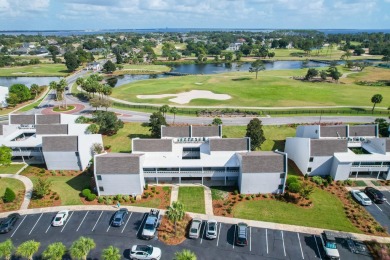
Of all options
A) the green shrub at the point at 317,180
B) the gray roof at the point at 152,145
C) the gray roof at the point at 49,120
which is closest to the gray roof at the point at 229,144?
the gray roof at the point at 152,145

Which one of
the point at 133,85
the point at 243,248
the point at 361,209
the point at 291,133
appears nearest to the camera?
the point at 243,248

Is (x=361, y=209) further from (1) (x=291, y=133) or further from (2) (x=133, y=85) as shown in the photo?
(2) (x=133, y=85)

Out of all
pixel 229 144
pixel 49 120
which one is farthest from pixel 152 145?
pixel 49 120

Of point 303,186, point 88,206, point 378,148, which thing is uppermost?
point 378,148

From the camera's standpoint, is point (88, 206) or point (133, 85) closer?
point (88, 206)

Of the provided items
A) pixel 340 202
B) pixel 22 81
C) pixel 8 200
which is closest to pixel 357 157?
pixel 340 202

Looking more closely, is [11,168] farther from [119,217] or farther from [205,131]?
[205,131]

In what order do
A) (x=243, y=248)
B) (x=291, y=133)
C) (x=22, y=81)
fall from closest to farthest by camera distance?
1. (x=243, y=248)
2. (x=291, y=133)
3. (x=22, y=81)
